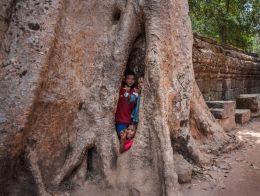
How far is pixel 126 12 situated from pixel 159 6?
34 centimetres

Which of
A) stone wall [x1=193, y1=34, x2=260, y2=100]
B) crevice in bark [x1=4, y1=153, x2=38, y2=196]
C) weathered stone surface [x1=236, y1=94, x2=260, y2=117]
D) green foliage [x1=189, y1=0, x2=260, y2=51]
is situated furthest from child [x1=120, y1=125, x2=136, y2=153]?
green foliage [x1=189, y1=0, x2=260, y2=51]

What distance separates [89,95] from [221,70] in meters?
3.76

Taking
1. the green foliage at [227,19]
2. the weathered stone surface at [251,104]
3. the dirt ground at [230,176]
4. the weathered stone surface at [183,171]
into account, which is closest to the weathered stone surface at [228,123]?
the dirt ground at [230,176]

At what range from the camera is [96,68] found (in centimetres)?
311

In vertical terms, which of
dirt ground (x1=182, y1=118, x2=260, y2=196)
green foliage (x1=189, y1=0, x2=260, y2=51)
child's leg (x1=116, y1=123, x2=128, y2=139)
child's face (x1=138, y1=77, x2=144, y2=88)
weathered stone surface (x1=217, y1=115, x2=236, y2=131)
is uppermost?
green foliage (x1=189, y1=0, x2=260, y2=51)

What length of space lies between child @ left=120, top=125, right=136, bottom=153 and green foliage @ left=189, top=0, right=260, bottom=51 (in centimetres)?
750

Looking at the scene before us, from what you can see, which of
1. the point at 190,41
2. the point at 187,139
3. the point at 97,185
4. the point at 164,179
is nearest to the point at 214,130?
the point at 187,139

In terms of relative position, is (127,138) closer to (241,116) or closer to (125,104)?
(125,104)

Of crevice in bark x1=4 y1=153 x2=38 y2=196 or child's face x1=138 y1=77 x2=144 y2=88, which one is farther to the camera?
child's face x1=138 y1=77 x2=144 y2=88

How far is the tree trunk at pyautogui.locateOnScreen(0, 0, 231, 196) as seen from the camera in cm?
262

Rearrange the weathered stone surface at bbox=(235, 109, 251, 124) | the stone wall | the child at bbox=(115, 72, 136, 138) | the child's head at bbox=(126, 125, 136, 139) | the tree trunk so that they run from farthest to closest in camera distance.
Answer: the weathered stone surface at bbox=(235, 109, 251, 124) < the stone wall < the child at bbox=(115, 72, 136, 138) < the child's head at bbox=(126, 125, 136, 139) < the tree trunk

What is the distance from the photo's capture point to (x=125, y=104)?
10.5 ft

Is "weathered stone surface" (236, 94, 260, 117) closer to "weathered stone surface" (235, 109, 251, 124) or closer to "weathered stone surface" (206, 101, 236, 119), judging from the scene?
"weathered stone surface" (235, 109, 251, 124)

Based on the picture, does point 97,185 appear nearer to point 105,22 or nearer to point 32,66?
point 32,66
